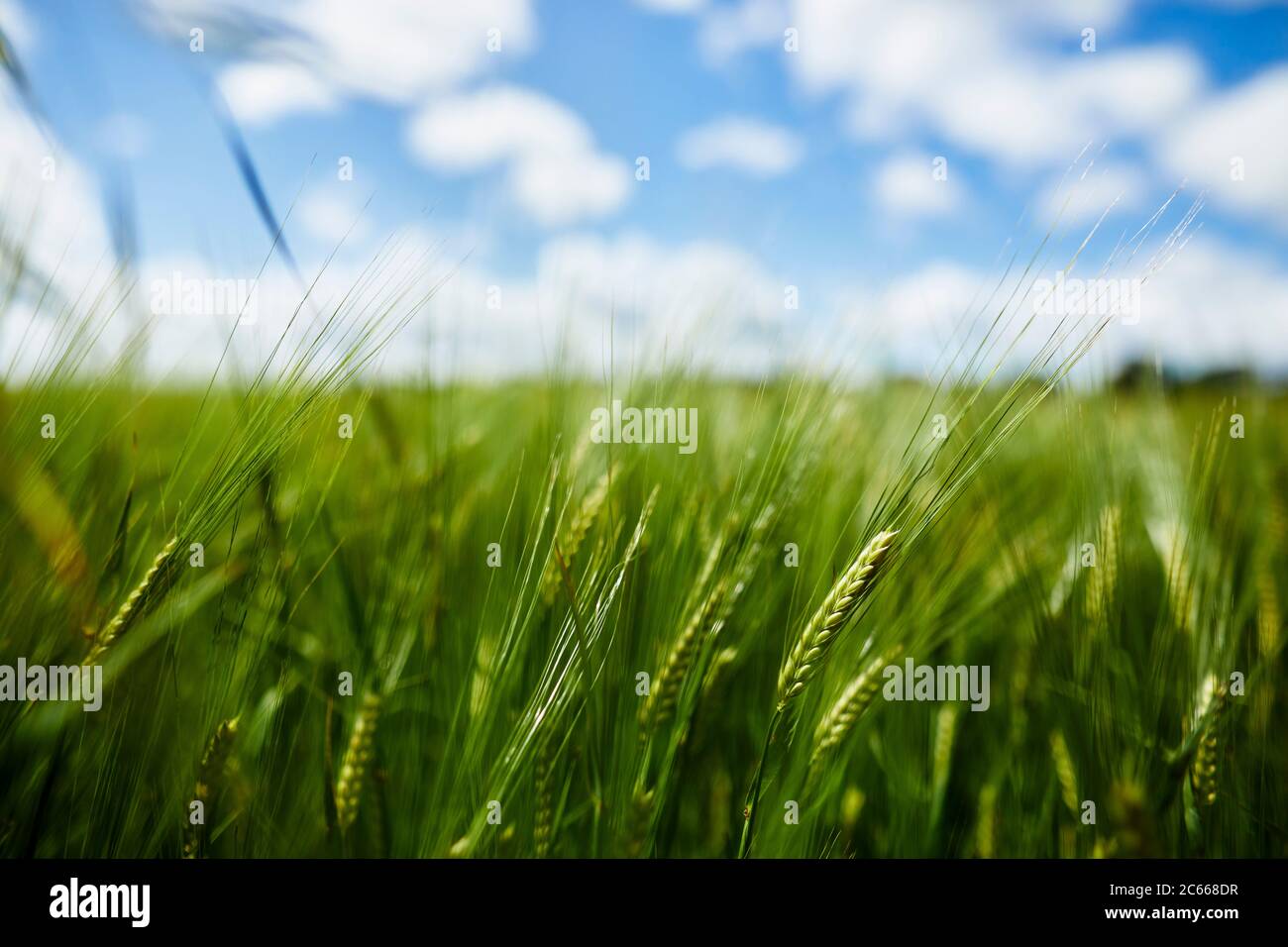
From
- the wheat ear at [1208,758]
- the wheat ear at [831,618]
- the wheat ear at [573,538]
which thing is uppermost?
the wheat ear at [573,538]

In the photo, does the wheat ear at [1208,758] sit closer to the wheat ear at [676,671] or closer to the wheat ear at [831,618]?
the wheat ear at [831,618]

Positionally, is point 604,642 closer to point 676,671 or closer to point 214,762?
point 676,671

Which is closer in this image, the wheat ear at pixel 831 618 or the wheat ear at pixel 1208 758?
the wheat ear at pixel 831 618

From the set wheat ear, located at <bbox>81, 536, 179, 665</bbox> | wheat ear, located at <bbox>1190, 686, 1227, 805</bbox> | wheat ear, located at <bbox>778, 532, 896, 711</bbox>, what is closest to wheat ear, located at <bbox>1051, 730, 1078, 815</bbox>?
wheat ear, located at <bbox>1190, 686, 1227, 805</bbox>

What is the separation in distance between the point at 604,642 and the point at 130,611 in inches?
19.8

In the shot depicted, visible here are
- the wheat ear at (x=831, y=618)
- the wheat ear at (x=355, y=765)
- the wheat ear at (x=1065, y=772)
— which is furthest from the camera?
the wheat ear at (x=1065, y=772)

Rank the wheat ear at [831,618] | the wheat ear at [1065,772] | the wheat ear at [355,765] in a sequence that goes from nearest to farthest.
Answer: the wheat ear at [831,618], the wheat ear at [355,765], the wheat ear at [1065,772]

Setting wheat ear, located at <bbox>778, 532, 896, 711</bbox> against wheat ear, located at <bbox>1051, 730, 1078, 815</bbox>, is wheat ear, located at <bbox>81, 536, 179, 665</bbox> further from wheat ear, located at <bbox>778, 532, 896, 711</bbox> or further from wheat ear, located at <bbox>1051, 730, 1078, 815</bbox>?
wheat ear, located at <bbox>1051, 730, 1078, 815</bbox>

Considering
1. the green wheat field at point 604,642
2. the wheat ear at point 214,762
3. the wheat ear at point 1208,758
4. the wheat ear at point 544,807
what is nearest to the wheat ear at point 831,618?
the green wheat field at point 604,642

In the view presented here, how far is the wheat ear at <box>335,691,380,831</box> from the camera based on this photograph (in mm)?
752

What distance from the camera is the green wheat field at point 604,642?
729 millimetres
